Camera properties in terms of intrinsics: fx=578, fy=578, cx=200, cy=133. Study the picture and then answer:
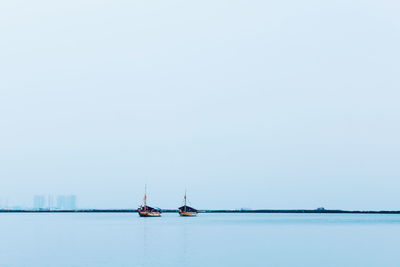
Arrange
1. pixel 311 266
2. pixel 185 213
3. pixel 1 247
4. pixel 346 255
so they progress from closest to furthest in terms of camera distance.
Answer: pixel 311 266
pixel 346 255
pixel 1 247
pixel 185 213

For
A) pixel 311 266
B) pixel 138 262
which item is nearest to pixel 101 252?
pixel 138 262

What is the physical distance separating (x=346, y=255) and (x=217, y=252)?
11.8 metres

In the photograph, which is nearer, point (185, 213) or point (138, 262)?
point (138, 262)

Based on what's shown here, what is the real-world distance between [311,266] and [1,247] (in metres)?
32.8

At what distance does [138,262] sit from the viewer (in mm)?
44625

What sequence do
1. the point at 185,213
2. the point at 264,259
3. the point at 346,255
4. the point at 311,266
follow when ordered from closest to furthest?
1. the point at 311,266
2. the point at 264,259
3. the point at 346,255
4. the point at 185,213

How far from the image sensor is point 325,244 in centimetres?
6469

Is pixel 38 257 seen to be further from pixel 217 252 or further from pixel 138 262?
pixel 217 252

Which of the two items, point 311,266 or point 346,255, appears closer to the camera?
point 311,266

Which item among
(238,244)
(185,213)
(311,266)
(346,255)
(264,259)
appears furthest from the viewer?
(185,213)

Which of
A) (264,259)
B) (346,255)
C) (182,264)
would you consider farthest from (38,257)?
(346,255)

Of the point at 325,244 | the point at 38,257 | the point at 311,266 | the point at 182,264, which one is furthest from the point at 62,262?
the point at 325,244

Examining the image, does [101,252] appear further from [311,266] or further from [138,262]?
[311,266]

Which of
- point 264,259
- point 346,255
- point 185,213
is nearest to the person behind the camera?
point 264,259
